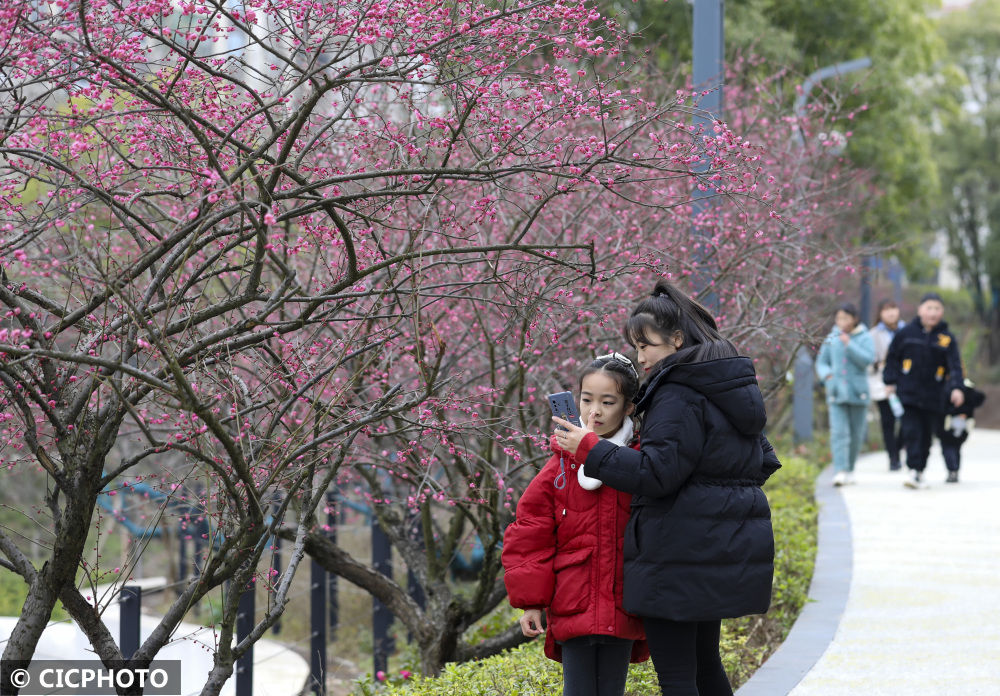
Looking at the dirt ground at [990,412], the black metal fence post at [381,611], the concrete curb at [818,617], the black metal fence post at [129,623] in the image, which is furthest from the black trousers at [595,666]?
the dirt ground at [990,412]

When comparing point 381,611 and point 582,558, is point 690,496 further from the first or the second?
point 381,611

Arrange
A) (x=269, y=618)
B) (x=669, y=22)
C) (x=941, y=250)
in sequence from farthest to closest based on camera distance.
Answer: (x=941, y=250)
(x=669, y=22)
(x=269, y=618)

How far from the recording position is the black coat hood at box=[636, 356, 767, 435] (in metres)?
3.35

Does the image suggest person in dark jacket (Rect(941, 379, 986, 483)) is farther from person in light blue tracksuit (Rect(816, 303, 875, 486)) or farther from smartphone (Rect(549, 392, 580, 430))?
smartphone (Rect(549, 392, 580, 430))

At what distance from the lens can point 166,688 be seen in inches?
191

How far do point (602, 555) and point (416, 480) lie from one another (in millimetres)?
2208

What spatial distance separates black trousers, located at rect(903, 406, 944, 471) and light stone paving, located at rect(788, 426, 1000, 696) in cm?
32

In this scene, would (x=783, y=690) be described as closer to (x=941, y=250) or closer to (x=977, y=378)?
(x=977, y=378)

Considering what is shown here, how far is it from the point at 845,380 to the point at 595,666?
8.61m

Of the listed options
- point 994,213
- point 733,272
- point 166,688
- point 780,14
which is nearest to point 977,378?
point 994,213

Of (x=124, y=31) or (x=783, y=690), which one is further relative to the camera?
(x=783, y=690)

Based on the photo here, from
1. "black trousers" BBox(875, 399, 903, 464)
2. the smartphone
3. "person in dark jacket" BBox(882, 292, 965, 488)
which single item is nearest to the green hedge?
the smartphone
